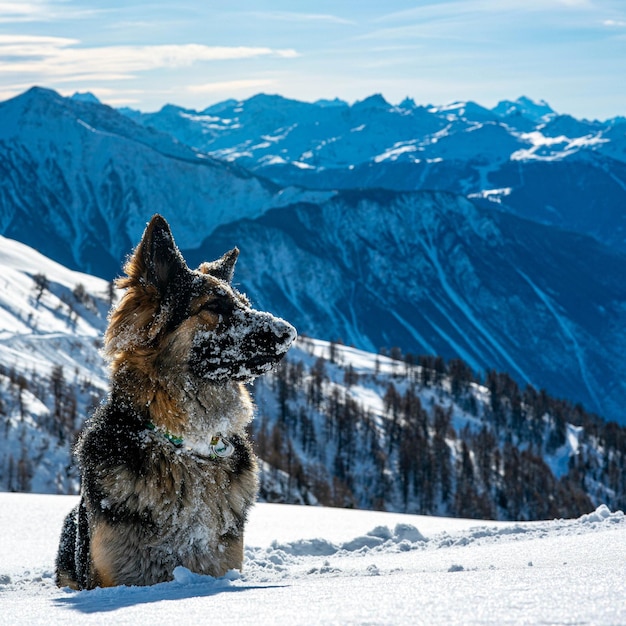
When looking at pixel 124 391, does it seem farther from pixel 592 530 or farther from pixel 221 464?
pixel 592 530

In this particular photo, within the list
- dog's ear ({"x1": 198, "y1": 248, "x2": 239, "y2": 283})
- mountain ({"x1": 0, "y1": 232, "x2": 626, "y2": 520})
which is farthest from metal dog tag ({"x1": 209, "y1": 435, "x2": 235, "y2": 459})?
mountain ({"x1": 0, "y1": 232, "x2": 626, "y2": 520})

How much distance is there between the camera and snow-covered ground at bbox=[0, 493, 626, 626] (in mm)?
4406

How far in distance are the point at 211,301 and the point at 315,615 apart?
488 cm

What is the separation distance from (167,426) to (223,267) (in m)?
2.56

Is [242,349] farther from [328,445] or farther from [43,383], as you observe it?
[328,445]

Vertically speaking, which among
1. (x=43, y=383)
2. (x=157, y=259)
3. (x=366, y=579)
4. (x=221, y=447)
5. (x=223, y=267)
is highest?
(x=43, y=383)

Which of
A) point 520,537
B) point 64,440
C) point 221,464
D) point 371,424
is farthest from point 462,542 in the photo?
point 371,424

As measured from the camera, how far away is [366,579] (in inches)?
263

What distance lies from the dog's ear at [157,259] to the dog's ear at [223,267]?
1.22m

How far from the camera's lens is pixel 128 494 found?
Result: 326 inches

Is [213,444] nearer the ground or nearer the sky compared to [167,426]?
nearer the ground

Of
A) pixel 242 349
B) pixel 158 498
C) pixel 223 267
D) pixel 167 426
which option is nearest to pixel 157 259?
pixel 242 349

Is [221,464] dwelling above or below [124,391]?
below

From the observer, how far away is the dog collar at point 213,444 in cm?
852
